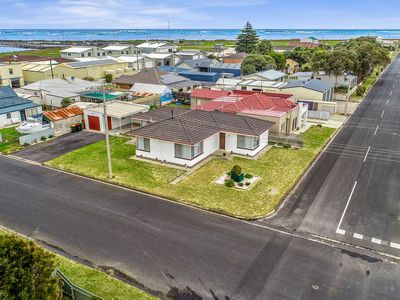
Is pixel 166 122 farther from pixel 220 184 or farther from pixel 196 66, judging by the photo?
Result: pixel 196 66

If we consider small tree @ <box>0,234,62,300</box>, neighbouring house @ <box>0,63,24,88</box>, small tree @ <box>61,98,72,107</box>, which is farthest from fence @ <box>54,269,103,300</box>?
neighbouring house @ <box>0,63,24,88</box>

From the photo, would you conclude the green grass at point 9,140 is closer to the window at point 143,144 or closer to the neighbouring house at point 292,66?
the window at point 143,144

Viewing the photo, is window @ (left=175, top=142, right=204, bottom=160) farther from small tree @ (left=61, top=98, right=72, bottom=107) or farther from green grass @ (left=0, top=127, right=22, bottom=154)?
small tree @ (left=61, top=98, right=72, bottom=107)

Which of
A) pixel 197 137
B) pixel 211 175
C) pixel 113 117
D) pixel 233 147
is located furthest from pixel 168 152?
pixel 113 117

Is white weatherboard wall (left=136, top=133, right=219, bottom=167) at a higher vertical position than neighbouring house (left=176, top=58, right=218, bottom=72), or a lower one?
lower

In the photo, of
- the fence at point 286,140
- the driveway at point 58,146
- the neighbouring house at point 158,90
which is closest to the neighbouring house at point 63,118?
the driveway at point 58,146

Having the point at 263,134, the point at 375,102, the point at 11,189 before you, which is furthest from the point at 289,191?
the point at 375,102
